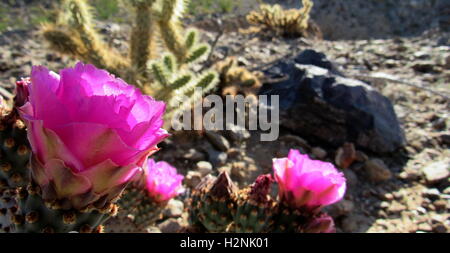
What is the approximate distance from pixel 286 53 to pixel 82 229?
444 centimetres

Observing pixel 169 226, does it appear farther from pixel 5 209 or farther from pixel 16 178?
pixel 16 178

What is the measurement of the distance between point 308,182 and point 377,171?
5.65 feet

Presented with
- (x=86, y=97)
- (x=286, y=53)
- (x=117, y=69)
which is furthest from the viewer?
(x=286, y=53)

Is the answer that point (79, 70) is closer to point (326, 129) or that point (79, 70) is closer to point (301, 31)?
point (326, 129)

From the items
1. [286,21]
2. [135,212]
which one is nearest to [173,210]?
[135,212]

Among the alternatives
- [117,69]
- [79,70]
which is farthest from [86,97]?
[117,69]

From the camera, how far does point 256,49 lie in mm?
5094

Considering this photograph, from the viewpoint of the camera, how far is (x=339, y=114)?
124 inches

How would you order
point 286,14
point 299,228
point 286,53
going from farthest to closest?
point 286,14 → point 286,53 → point 299,228

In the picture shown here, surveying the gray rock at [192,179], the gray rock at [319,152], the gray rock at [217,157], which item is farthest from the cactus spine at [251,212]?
the gray rock at [319,152]

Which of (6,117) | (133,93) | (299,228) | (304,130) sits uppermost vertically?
(133,93)

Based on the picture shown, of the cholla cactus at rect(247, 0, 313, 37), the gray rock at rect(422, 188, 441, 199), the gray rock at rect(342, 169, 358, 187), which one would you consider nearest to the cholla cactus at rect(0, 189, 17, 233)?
the gray rock at rect(342, 169, 358, 187)

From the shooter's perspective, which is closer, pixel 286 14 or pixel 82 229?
pixel 82 229
